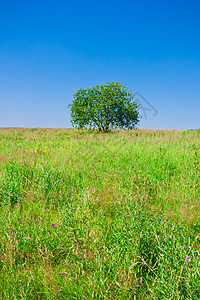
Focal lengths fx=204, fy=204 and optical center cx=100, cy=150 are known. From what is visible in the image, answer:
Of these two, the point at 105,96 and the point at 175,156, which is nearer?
the point at 175,156

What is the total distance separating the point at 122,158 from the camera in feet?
18.3

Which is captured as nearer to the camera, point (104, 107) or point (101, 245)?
point (101, 245)

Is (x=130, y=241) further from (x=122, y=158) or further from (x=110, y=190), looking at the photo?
(x=122, y=158)

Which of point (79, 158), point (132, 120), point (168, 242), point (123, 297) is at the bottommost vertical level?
point (123, 297)

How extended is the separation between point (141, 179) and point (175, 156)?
198 cm

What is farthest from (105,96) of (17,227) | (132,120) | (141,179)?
(17,227)

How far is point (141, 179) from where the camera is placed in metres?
3.98

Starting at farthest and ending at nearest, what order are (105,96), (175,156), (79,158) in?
(105,96) < (79,158) < (175,156)

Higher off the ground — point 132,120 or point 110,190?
point 132,120

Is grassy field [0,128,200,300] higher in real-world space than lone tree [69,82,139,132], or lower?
lower

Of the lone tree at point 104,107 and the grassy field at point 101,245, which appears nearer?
the grassy field at point 101,245

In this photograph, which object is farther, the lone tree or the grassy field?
the lone tree

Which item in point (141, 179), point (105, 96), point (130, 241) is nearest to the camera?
point (130, 241)

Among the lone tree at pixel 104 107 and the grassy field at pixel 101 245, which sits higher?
the lone tree at pixel 104 107
